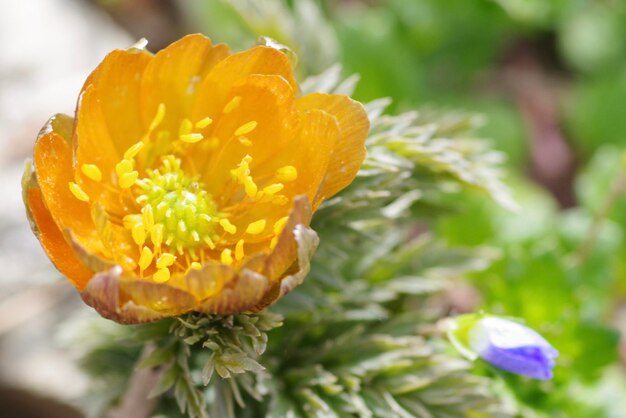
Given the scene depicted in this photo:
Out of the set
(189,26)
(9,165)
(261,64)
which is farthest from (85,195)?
(189,26)


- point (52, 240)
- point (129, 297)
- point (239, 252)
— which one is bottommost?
point (239, 252)

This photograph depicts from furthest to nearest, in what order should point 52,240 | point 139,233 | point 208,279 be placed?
point 139,233 → point 52,240 → point 208,279

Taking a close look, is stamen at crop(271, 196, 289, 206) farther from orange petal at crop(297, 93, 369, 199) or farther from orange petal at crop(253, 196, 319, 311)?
orange petal at crop(253, 196, 319, 311)

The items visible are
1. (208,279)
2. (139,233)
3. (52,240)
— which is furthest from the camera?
(139,233)

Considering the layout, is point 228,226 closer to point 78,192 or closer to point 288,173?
point 288,173

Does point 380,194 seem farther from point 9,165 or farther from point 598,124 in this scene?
point 598,124

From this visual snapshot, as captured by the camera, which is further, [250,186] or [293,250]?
[250,186]

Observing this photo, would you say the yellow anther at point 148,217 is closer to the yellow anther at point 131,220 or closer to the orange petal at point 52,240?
the yellow anther at point 131,220

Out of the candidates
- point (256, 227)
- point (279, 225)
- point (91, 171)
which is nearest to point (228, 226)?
point (256, 227)
